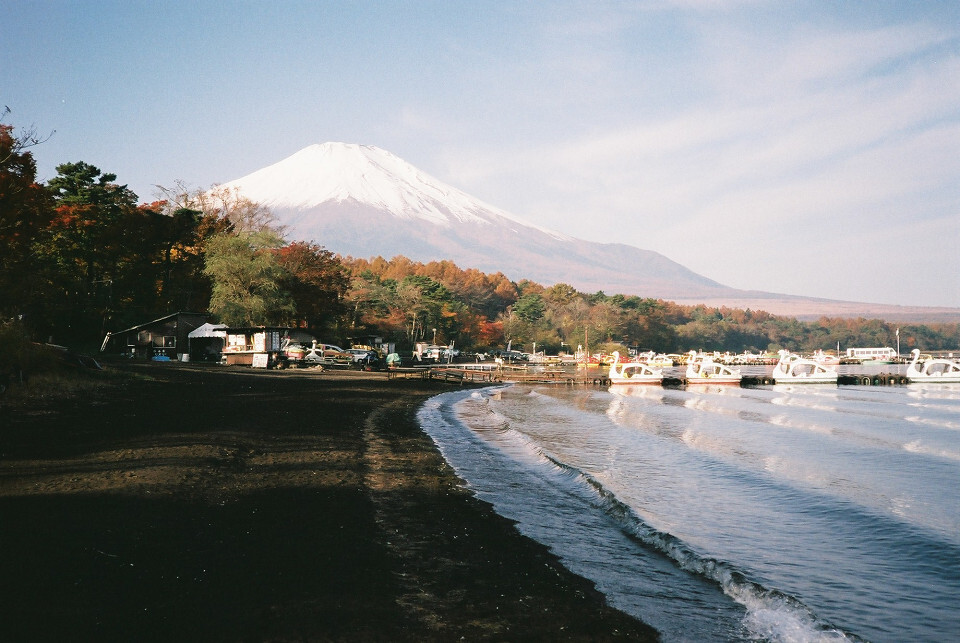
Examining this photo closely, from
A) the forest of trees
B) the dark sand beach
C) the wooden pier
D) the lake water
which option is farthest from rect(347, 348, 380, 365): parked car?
the dark sand beach

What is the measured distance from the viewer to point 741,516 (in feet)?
43.6

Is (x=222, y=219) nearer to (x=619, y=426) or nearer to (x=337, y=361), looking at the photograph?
(x=337, y=361)

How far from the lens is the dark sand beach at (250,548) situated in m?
6.38

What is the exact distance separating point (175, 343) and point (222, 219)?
82.1ft

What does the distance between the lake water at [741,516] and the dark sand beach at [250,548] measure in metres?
1.14

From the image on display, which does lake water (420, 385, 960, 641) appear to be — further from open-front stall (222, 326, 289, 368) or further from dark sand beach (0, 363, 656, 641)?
open-front stall (222, 326, 289, 368)

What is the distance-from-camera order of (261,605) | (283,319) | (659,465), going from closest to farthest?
(261,605)
(659,465)
(283,319)

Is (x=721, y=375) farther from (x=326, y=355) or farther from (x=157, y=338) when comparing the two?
(x=157, y=338)

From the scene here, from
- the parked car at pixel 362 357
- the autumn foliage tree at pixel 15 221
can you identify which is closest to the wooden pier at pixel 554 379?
the parked car at pixel 362 357

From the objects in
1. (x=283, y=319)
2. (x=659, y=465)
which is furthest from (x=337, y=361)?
(x=659, y=465)

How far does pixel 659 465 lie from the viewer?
64.0 feet

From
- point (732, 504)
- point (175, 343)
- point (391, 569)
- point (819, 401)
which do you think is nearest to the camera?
point (391, 569)

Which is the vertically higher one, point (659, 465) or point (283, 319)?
point (283, 319)

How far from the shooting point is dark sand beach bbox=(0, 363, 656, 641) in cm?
638
